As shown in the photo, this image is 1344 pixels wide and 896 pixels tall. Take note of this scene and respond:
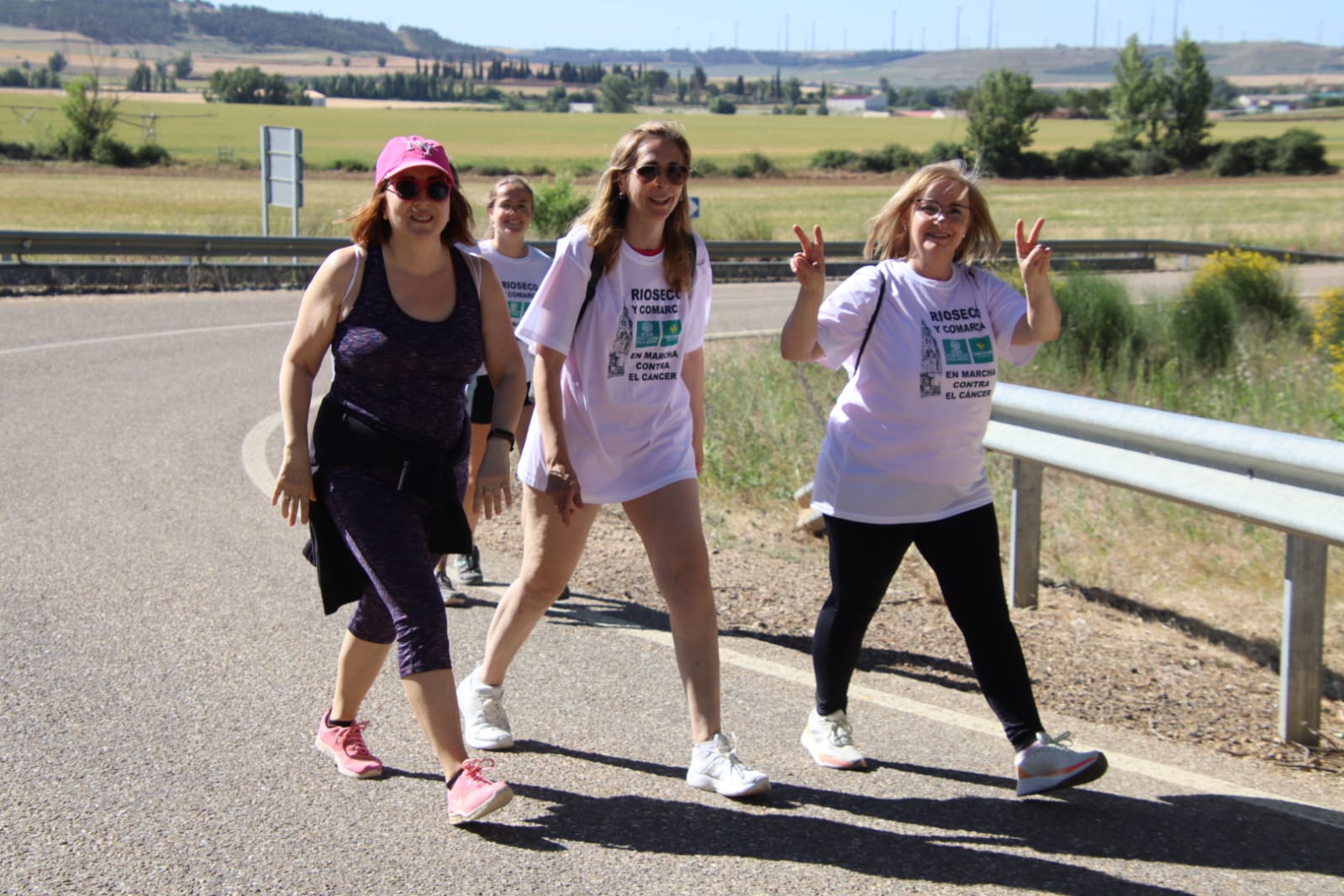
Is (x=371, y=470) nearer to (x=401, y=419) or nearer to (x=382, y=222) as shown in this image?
(x=401, y=419)

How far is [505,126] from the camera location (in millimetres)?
117938

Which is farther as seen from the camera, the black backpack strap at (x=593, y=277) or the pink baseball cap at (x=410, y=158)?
the black backpack strap at (x=593, y=277)

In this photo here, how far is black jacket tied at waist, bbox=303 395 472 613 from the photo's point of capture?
3.79 metres

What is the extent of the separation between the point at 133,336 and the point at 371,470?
11279 millimetres

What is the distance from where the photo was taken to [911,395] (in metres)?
4.16

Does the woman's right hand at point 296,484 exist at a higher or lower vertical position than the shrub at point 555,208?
lower

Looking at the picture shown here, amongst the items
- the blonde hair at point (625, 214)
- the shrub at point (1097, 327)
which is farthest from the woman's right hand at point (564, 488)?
the shrub at point (1097, 327)

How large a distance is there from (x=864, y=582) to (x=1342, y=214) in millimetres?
46757

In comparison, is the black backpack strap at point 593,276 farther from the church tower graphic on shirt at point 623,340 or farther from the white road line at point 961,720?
the white road line at point 961,720

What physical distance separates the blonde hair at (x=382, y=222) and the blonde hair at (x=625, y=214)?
13.9 inches

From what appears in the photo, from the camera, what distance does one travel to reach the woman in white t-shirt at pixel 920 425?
416 centimetres

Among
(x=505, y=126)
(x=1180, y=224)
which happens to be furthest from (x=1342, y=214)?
(x=505, y=126)

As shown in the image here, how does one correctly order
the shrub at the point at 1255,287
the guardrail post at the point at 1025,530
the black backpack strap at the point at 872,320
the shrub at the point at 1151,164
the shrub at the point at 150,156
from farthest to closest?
the shrub at the point at 1151,164 < the shrub at the point at 150,156 < the shrub at the point at 1255,287 < the guardrail post at the point at 1025,530 < the black backpack strap at the point at 872,320

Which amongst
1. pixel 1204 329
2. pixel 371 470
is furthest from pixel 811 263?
pixel 1204 329
